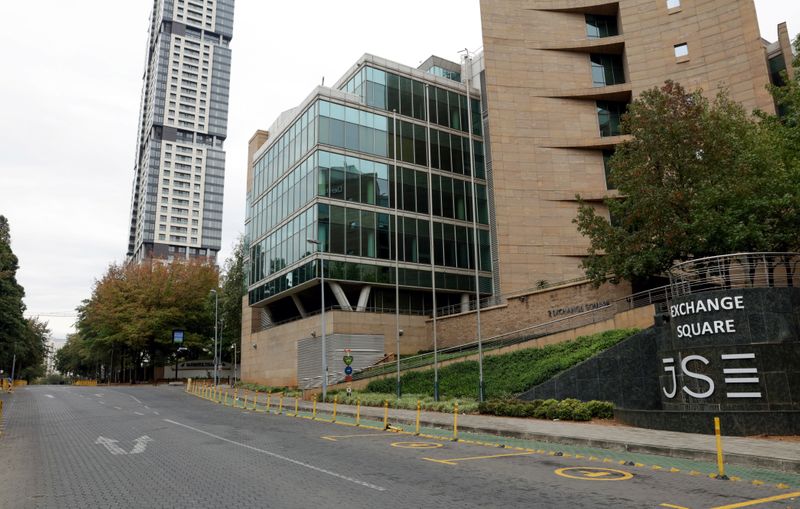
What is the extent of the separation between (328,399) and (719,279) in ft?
76.5

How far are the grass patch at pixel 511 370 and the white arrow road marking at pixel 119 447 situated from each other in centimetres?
1428

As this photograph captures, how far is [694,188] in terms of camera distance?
83.5ft

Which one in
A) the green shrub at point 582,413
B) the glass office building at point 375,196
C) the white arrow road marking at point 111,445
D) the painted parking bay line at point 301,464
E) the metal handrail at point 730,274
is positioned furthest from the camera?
the glass office building at point 375,196

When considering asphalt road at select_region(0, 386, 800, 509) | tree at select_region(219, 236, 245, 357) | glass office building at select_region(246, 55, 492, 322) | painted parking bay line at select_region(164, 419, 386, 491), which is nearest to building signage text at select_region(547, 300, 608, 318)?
glass office building at select_region(246, 55, 492, 322)

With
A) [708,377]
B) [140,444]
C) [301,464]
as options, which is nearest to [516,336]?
[708,377]

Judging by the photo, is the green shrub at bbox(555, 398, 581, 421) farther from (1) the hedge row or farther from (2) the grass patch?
(2) the grass patch

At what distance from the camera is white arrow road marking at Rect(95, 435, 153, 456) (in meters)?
14.6

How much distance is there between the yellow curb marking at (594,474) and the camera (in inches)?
406

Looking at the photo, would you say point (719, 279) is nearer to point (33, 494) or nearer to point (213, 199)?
point (33, 494)

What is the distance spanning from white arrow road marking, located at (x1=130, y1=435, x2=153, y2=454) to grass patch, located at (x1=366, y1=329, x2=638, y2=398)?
14.2 metres

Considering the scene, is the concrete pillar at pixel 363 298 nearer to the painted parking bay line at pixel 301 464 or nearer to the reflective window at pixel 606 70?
the painted parking bay line at pixel 301 464

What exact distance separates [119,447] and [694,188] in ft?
81.6

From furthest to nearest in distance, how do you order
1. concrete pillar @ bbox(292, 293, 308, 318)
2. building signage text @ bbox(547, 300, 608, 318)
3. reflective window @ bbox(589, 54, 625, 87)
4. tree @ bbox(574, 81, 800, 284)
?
1. reflective window @ bbox(589, 54, 625, 87)
2. concrete pillar @ bbox(292, 293, 308, 318)
3. building signage text @ bbox(547, 300, 608, 318)
4. tree @ bbox(574, 81, 800, 284)

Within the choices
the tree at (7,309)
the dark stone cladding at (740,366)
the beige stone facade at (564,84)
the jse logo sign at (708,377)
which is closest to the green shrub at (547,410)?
the dark stone cladding at (740,366)
